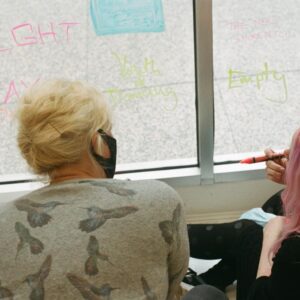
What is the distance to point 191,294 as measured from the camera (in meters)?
1.02

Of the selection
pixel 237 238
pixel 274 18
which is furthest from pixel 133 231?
pixel 274 18

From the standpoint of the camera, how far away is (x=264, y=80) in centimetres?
184

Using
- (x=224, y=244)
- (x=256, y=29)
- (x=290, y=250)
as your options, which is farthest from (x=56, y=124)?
(x=256, y=29)

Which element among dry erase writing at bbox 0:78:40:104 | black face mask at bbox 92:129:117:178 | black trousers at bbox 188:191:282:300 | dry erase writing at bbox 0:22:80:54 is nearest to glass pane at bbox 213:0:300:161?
black trousers at bbox 188:191:282:300

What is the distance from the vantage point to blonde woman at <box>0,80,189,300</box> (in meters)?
0.77

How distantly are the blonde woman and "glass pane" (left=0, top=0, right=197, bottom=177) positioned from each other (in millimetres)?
784

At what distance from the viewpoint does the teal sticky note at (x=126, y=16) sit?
164 cm

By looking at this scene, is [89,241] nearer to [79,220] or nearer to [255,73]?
[79,220]

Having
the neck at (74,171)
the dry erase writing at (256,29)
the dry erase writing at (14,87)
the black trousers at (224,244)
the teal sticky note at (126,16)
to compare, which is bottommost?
the black trousers at (224,244)

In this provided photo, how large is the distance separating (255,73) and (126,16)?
0.62 meters

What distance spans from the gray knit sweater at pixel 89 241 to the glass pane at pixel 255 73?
3.62ft

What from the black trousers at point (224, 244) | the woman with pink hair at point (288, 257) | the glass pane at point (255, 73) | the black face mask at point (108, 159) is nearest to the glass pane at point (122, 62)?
the glass pane at point (255, 73)

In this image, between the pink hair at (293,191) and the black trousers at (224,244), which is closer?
the pink hair at (293,191)

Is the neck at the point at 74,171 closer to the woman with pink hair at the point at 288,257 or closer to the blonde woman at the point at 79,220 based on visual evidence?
the blonde woman at the point at 79,220
